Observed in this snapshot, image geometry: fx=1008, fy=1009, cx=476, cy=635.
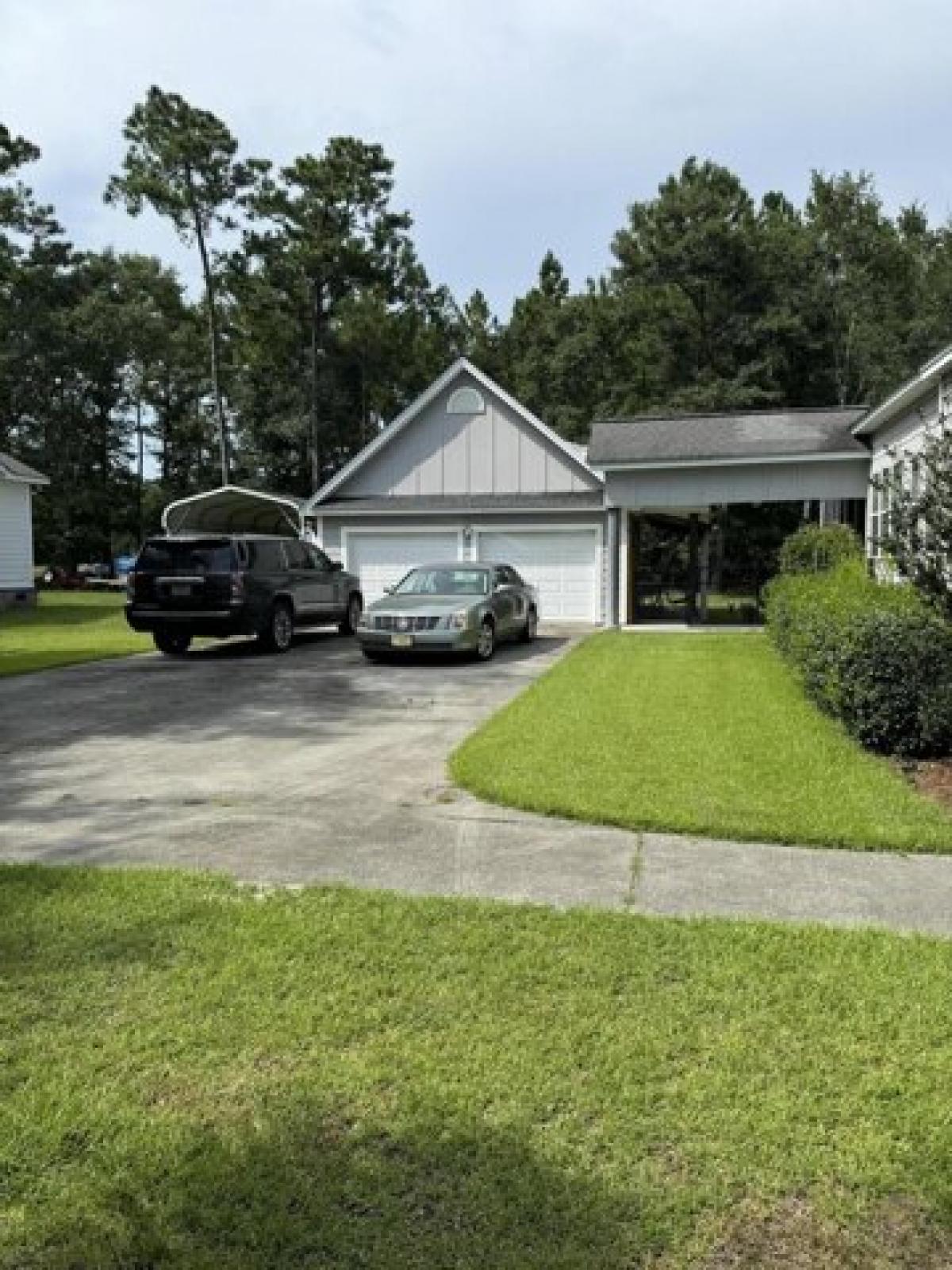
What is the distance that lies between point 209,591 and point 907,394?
1039 centimetres

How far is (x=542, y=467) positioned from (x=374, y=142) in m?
27.4

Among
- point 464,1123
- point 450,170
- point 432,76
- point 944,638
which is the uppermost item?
point 450,170

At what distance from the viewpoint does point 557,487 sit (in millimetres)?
22219

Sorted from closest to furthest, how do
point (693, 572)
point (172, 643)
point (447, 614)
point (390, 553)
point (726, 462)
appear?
point (447, 614) → point (172, 643) → point (726, 462) → point (693, 572) → point (390, 553)

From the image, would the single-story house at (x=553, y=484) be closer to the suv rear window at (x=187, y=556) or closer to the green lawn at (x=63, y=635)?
the green lawn at (x=63, y=635)

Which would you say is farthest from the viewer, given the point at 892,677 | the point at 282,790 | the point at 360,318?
the point at 360,318

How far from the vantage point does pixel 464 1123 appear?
285 cm

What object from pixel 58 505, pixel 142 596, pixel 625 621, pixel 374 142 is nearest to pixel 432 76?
pixel 142 596

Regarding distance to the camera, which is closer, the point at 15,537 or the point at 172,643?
the point at 172,643

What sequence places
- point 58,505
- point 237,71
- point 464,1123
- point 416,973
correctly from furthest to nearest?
point 58,505 → point 237,71 → point 416,973 → point 464,1123

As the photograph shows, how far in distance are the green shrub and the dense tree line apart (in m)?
23.0

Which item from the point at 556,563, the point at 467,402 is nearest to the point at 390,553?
the point at 467,402

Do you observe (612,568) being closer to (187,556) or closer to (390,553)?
(390,553)

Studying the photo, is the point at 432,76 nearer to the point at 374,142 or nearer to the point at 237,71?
the point at 237,71
